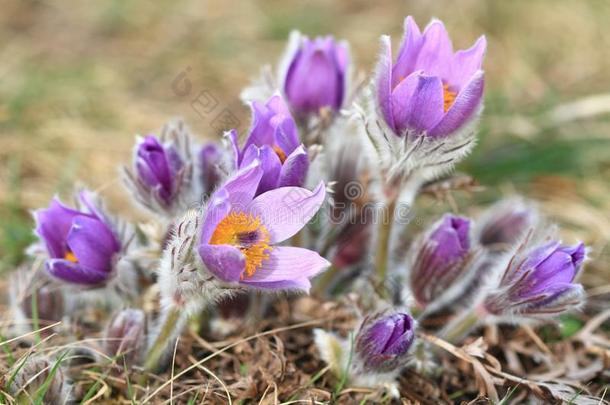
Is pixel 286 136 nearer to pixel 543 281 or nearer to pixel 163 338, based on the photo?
pixel 163 338

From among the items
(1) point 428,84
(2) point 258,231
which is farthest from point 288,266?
(1) point 428,84

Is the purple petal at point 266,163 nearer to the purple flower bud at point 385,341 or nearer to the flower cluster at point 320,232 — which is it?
the flower cluster at point 320,232

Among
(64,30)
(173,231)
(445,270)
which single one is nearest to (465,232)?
A: (445,270)

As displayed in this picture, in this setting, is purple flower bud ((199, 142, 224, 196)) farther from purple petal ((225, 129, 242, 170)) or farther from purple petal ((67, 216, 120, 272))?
purple petal ((225, 129, 242, 170))

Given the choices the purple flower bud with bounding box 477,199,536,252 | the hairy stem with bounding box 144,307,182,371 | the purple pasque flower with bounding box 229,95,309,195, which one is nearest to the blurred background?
the purple flower bud with bounding box 477,199,536,252

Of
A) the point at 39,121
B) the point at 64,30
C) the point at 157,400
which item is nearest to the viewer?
the point at 157,400

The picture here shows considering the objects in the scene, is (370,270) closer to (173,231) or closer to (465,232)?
(465,232)

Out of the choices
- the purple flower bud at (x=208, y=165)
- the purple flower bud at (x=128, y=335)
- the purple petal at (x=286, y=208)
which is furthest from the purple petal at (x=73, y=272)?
the purple petal at (x=286, y=208)
